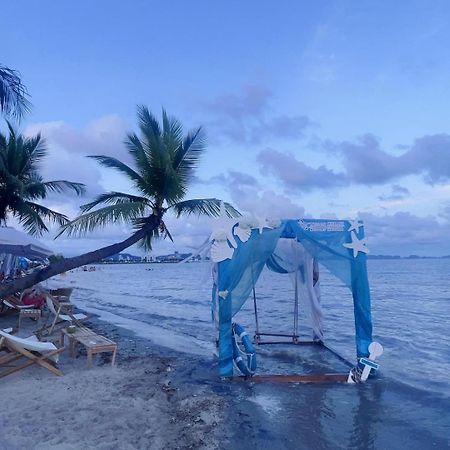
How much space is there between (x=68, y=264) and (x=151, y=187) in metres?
2.59

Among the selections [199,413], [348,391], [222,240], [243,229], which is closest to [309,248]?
[243,229]

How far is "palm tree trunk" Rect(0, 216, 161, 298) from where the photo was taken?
799 centimetres

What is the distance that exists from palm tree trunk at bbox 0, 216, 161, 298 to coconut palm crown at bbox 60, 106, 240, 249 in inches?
5.7

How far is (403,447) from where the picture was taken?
16.4 feet

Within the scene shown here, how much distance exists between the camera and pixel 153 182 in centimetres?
964

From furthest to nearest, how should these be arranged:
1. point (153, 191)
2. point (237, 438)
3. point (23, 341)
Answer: point (153, 191), point (23, 341), point (237, 438)

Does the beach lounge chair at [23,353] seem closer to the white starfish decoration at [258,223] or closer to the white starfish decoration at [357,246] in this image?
the white starfish decoration at [258,223]

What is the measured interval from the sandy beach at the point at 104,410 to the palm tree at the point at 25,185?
24.2 feet

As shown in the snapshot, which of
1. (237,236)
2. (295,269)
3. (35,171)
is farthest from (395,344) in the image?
(35,171)

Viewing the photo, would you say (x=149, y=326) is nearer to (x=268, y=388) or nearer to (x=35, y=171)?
(x=35, y=171)

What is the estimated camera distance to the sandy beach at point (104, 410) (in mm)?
4555

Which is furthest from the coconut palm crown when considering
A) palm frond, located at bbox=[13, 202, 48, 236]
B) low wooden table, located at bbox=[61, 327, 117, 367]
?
palm frond, located at bbox=[13, 202, 48, 236]

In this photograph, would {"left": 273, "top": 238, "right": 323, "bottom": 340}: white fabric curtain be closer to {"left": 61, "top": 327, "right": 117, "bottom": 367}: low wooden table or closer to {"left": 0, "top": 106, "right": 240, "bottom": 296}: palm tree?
{"left": 0, "top": 106, "right": 240, "bottom": 296}: palm tree

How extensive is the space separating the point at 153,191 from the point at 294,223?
3678 mm
